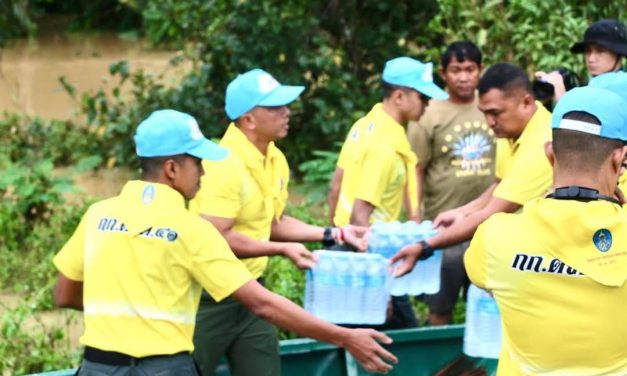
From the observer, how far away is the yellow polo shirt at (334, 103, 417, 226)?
7742 mm

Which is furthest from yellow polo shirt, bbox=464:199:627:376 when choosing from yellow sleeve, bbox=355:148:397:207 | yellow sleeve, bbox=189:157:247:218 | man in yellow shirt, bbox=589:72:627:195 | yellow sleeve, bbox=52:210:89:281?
yellow sleeve, bbox=355:148:397:207

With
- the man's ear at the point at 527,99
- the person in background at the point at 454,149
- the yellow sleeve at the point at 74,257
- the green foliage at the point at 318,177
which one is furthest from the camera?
the green foliage at the point at 318,177

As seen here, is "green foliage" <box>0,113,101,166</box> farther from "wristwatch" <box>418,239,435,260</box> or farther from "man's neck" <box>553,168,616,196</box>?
"man's neck" <box>553,168,616,196</box>

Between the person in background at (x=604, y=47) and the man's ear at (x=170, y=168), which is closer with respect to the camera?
the man's ear at (x=170, y=168)

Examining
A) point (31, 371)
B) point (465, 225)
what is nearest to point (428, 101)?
point (465, 225)

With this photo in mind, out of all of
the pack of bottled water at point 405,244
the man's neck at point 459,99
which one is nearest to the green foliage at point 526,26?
the man's neck at point 459,99

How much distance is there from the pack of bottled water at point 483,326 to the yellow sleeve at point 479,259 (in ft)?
7.67

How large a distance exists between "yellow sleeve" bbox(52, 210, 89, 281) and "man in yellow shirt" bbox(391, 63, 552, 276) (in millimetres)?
2117

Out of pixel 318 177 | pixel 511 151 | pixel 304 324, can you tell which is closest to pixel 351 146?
pixel 511 151

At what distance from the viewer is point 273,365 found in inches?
274

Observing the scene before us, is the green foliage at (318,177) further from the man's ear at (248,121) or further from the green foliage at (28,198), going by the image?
the man's ear at (248,121)

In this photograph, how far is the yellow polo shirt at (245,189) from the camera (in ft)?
21.9

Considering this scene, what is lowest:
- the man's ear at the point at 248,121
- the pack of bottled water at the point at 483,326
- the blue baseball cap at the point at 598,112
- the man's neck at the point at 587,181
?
the pack of bottled water at the point at 483,326

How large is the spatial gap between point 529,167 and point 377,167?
1.09 m
